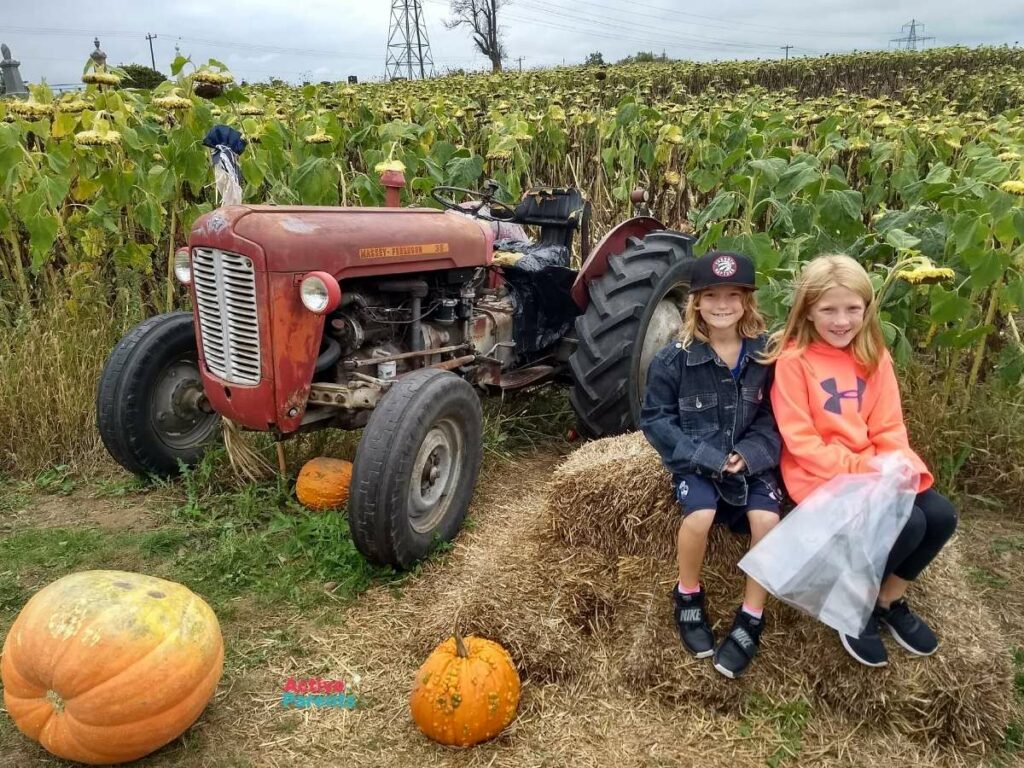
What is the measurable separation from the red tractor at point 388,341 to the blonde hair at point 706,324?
3.43ft

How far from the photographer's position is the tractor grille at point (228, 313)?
3.18 m

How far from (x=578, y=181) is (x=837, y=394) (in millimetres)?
5785

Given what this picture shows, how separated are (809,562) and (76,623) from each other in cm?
202

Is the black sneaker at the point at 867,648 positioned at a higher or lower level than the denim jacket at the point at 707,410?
lower

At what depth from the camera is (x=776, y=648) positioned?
251 centimetres

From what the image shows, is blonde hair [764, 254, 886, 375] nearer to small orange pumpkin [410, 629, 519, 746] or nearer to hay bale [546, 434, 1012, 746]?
hay bale [546, 434, 1012, 746]

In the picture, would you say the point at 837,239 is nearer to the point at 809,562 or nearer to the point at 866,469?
the point at 866,469

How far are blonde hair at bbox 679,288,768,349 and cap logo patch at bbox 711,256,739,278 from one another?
11 cm

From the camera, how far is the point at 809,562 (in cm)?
225

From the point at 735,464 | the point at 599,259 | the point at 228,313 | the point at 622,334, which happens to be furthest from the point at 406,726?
the point at 599,259

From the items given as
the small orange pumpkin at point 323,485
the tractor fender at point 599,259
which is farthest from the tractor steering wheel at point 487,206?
the small orange pumpkin at point 323,485

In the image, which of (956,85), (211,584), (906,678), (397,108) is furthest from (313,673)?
(956,85)

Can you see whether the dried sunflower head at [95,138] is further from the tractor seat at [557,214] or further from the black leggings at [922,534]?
the black leggings at [922,534]

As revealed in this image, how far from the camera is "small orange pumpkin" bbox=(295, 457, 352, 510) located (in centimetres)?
377
